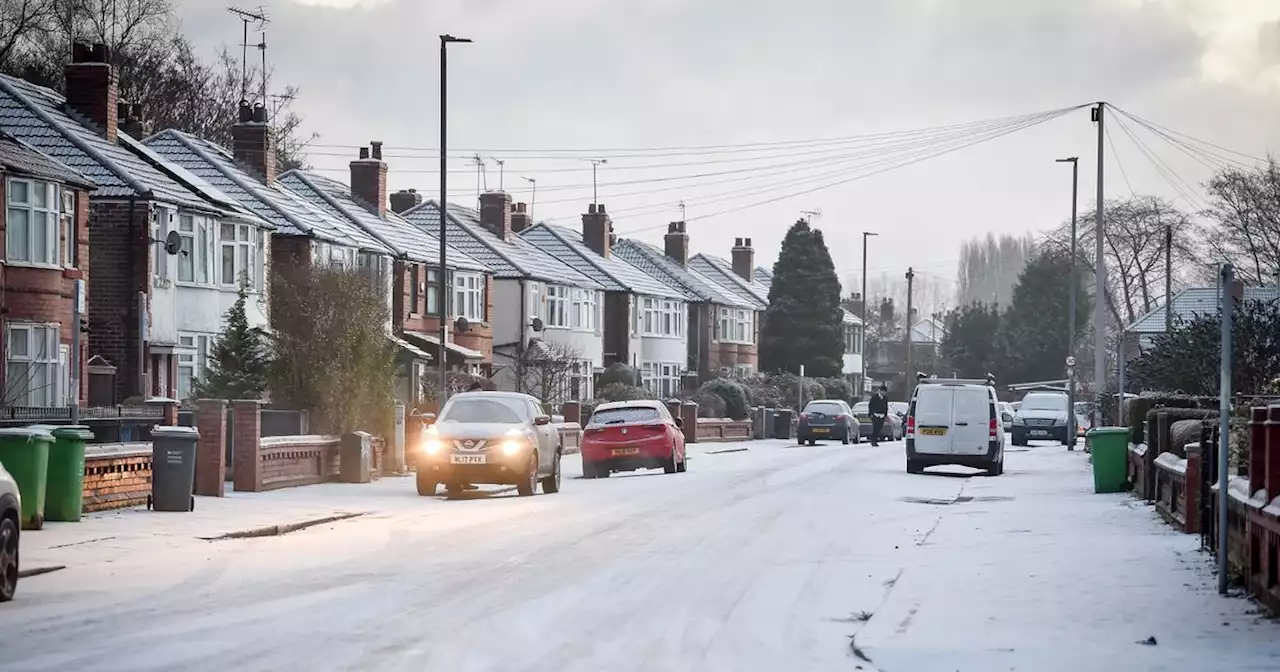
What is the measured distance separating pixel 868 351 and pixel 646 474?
13198cm

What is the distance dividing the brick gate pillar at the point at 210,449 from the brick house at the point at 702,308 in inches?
2822

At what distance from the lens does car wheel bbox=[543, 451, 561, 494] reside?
31547 millimetres

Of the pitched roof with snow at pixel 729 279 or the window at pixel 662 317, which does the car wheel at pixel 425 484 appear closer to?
the window at pixel 662 317

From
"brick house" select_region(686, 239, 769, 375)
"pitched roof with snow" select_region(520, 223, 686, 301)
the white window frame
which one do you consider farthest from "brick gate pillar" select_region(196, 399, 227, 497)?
the white window frame

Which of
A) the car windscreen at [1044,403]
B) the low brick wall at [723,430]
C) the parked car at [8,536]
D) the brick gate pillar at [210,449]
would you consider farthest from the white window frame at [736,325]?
the parked car at [8,536]

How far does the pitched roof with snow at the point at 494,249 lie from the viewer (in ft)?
253

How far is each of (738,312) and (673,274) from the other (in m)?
5.46

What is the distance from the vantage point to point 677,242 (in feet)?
363

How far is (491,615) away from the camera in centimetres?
1386

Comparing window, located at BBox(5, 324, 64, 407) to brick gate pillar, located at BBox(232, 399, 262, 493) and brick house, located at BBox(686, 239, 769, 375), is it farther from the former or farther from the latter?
brick house, located at BBox(686, 239, 769, 375)

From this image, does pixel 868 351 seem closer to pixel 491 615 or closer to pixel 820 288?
pixel 820 288

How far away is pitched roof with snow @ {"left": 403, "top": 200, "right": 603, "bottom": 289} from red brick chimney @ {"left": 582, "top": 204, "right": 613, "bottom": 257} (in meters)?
9.87

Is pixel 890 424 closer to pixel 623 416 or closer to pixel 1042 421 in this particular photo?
pixel 1042 421

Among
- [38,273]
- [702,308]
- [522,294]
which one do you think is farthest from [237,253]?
[702,308]
